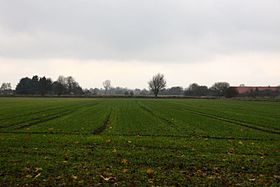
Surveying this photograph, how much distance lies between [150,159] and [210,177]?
3.33 metres

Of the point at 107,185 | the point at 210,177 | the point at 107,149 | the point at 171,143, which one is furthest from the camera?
the point at 171,143

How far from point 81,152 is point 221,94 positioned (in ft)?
589

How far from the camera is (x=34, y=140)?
740 inches

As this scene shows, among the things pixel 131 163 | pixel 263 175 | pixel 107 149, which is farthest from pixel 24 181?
pixel 263 175

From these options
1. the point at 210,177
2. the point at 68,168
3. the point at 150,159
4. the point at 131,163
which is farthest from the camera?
the point at 150,159

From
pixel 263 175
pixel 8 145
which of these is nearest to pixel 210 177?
pixel 263 175

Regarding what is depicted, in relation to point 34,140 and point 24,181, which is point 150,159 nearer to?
point 24,181

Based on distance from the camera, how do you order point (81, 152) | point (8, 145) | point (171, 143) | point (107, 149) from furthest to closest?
point (171, 143) → point (8, 145) → point (107, 149) → point (81, 152)

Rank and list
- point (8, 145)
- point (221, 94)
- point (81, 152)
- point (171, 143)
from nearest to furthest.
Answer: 1. point (81, 152)
2. point (8, 145)
3. point (171, 143)
4. point (221, 94)

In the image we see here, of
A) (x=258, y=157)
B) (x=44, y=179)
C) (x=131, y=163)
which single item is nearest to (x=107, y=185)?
(x=44, y=179)

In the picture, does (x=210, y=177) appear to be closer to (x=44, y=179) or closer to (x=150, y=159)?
(x=150, y=159)

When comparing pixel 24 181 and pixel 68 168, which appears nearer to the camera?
pixel 24 181

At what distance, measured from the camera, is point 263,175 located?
11117 millimetres

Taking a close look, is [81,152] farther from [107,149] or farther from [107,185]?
[107,185]
